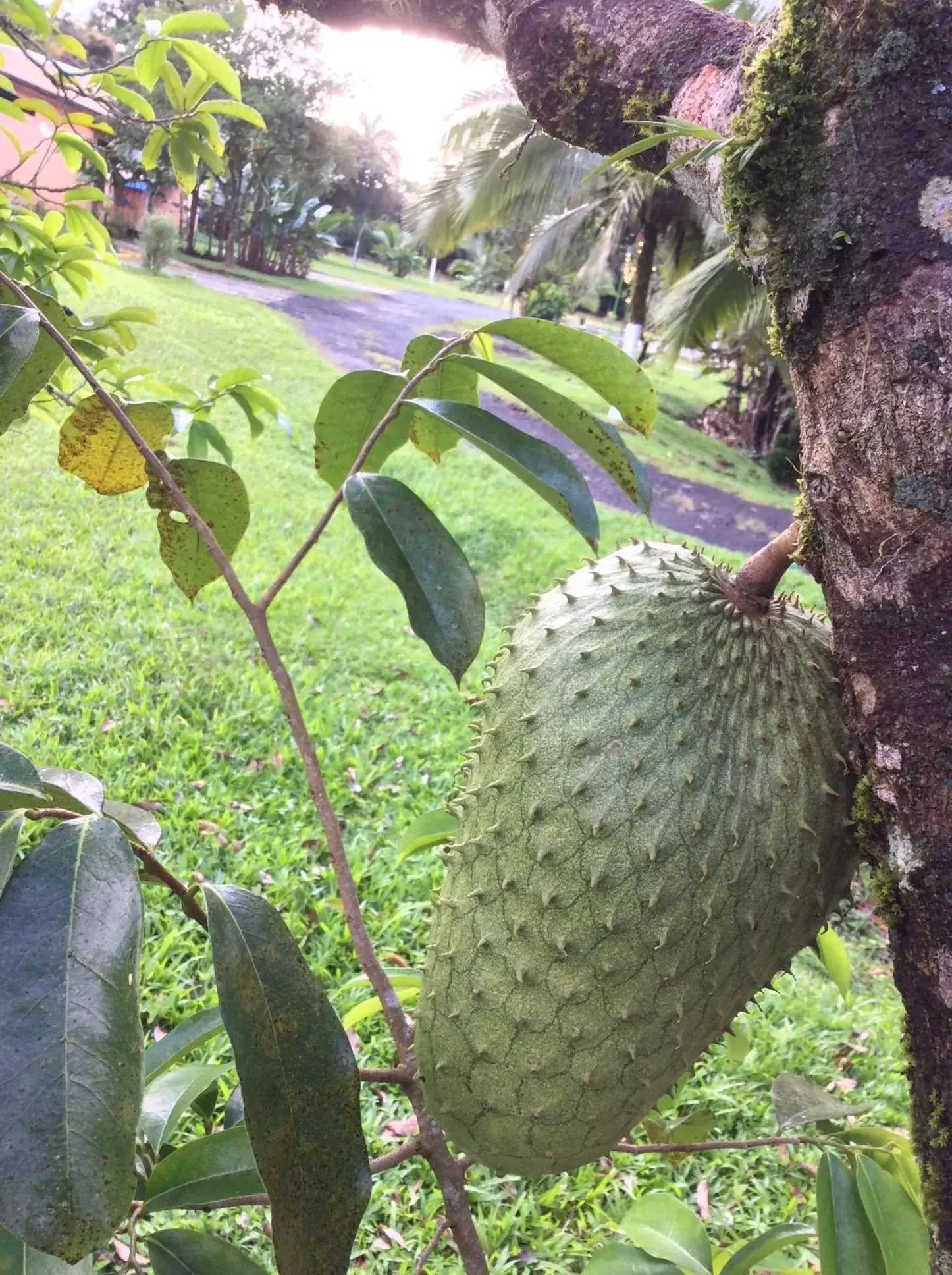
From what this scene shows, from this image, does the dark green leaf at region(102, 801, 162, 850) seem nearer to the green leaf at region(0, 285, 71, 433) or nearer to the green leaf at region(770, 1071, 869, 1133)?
the green leaf at region(0, 285, 71, 433)

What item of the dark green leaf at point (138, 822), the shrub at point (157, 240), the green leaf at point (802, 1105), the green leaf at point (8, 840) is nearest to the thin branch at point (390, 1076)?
the dark green leaf at point (138, 822)

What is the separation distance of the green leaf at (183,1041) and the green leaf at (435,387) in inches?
29.1

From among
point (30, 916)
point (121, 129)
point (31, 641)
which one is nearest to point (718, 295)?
point (31, 641)

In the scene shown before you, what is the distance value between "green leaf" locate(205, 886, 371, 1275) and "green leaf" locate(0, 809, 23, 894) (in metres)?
0.13

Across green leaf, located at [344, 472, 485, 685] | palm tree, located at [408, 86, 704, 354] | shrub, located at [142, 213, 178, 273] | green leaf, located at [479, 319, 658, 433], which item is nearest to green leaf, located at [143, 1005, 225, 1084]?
green leaf, located at [344, 472, 485, 685]

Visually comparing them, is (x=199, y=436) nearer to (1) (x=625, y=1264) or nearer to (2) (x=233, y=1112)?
(2) (x=233, y=1112)

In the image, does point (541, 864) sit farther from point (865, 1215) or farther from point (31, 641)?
point (31, 641)

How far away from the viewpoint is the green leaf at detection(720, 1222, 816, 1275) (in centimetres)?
107

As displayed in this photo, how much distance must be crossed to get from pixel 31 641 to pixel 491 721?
3.20 m

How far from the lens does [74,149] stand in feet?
6.97

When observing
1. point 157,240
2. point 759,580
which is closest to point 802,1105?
point 759,580

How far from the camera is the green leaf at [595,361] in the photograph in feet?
3.06

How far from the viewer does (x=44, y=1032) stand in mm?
512

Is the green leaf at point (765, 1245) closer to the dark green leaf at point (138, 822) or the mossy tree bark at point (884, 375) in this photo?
the mossy tree bark at point (884, 375)
